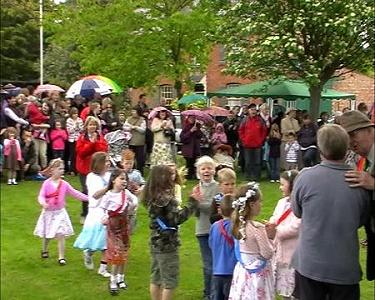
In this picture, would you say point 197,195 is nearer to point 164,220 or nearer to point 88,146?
point 164,220

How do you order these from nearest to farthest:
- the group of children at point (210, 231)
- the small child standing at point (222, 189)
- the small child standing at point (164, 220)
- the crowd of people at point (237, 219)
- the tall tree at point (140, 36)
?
1. the crowd of people at point (237, 219)
2. the group of children at point (210, 231)
3. the small child standing at point (164, 220)
4. the small child standing at point (222, 189)
5. the tall tree at point (140, 36)

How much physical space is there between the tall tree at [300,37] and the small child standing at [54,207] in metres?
10.6

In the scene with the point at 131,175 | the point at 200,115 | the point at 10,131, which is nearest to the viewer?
the point at 131,175

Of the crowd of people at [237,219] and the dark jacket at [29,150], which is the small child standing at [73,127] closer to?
the dark jacket at [29,150]

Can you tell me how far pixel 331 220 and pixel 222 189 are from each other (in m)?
2.01

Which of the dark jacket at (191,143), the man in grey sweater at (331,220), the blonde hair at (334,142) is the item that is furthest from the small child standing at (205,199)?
the dark jacket at (191,143)

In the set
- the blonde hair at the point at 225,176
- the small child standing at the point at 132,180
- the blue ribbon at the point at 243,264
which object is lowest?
the blue ribbon at the point at 243,264

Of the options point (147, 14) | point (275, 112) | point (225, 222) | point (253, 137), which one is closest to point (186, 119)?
point (253, 137)

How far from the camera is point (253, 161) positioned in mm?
15898

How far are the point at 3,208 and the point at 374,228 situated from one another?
217 centimetres

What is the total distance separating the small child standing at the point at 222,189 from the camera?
626cm

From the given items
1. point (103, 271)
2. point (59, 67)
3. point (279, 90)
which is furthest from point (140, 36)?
point (59, 67)

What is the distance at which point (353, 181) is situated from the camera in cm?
436

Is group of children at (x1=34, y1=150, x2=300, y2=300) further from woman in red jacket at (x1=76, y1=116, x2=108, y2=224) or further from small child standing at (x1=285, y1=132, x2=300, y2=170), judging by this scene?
small child standing at (x1=285, y1=132, x2=300, y2=170)
